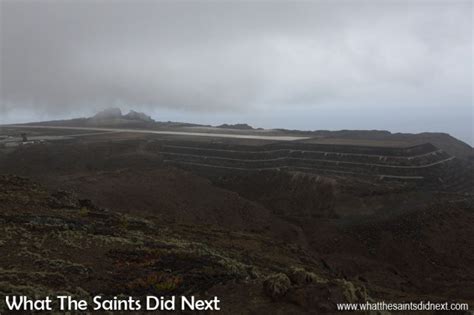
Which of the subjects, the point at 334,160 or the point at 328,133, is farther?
the point at 328,133

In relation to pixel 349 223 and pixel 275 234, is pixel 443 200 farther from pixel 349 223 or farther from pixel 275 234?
pixel 275 234

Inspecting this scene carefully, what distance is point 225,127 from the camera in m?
78.4

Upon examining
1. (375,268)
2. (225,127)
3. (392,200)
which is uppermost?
(225,127)

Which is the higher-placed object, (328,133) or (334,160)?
(328,133)

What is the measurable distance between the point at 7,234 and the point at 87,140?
Result: 48.3 meters

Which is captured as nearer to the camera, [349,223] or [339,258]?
[339,258]

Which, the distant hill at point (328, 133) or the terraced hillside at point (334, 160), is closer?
the terraced hillside at point (334, 160)

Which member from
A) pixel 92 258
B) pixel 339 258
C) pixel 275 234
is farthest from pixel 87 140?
pixel 92 258

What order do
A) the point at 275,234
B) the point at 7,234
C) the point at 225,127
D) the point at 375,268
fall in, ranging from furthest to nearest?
the point at 225,127 → the point at 275,234 → the point at 375,268 → the point at 7,234

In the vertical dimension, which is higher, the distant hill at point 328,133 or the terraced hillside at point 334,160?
the distant hill at point 328,133

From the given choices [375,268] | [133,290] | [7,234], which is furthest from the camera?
[375,268]

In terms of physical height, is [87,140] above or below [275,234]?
above

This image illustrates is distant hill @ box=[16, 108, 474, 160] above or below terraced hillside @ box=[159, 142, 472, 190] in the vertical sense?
above

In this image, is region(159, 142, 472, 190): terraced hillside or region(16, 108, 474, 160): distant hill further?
region(16, 108, 474, 160): distant hill
